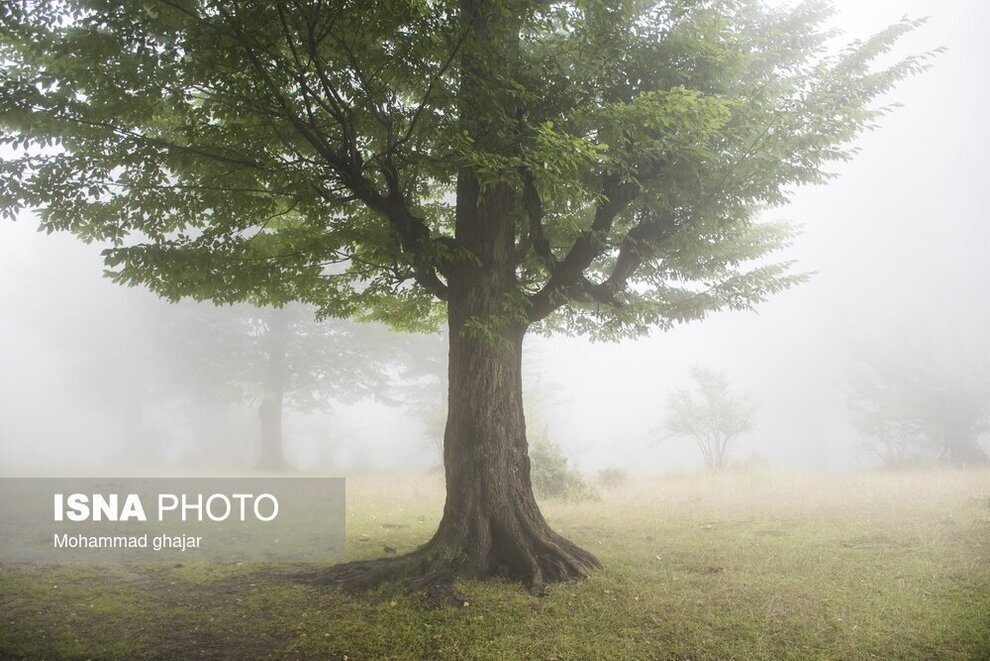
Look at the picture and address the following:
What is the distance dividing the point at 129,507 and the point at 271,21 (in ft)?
39.1

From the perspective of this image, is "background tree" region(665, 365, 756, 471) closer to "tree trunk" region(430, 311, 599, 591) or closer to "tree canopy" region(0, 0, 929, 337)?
"tree canopy" region(0, 0, 929, 337)

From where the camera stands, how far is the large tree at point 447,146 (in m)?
5.58

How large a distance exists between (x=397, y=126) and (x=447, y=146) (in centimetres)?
61

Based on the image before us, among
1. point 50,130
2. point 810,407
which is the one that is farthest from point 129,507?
point 810,407

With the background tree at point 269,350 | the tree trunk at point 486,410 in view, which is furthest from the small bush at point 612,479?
the background tree at point 269,350

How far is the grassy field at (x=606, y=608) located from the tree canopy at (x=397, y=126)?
313cm

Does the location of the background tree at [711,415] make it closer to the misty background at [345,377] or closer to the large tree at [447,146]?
the misty background at [345,377]

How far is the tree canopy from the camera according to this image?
5.52 metres

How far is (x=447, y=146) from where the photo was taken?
20.5ft

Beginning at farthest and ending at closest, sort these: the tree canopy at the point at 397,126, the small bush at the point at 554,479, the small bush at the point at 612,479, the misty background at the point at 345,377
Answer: the misty background at the point at 345,377 < the small bush at the point at 612,479 < the small bush at the point at 554,479 < the tree canopy at the point at 397,126

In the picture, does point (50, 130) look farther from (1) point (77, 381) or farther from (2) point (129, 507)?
(1) point (77, 381)

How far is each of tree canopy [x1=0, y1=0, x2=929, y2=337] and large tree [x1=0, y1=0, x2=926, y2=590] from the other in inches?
1.3

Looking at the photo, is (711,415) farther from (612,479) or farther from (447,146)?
(447,146)

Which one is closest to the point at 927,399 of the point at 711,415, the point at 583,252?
the point at 711,415
